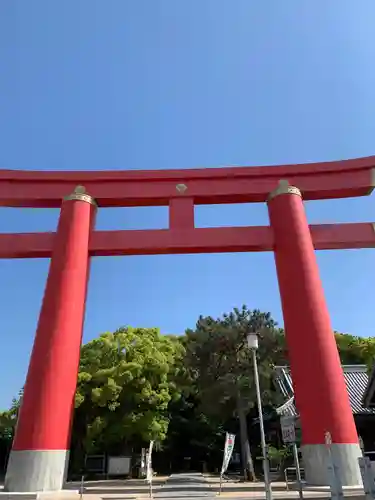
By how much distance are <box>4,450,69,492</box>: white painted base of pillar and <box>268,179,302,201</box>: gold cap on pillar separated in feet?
28.7

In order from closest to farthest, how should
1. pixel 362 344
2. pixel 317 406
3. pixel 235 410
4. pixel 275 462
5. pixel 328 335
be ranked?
pixel 317 406 → pixel 328 335 → pixel 275 462 → pixel 235 410 → pixel 362 344

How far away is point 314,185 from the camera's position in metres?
12.9

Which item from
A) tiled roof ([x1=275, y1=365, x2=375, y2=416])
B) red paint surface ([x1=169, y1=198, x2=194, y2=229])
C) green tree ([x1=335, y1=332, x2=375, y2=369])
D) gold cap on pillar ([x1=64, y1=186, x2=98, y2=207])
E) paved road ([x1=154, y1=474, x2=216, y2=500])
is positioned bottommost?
paved road ([x1=154, y1=474, x2=216, y2=500])

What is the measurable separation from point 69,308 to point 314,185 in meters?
7.89

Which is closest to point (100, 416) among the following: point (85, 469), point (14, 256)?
point (85, 469)

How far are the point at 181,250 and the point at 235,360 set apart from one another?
33.8 ft

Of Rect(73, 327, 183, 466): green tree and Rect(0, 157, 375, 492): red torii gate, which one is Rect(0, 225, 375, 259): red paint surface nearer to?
Rect(0, 157, 375, 492): red torii gate

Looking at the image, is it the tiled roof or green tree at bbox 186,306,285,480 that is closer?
the tiled roof

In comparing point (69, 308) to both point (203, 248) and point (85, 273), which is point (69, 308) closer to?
point (85, 273)

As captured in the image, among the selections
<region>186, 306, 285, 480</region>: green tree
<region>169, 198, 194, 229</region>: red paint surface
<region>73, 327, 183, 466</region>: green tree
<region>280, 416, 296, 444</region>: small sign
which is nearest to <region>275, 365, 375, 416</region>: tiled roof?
<region>186, 306, 285, 480</region>: green tree

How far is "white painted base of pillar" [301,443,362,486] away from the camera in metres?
8.93

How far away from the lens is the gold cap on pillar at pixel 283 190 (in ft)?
40.9

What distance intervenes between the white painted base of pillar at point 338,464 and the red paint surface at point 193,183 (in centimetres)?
701

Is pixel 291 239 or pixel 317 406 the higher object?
pixel 291 239
